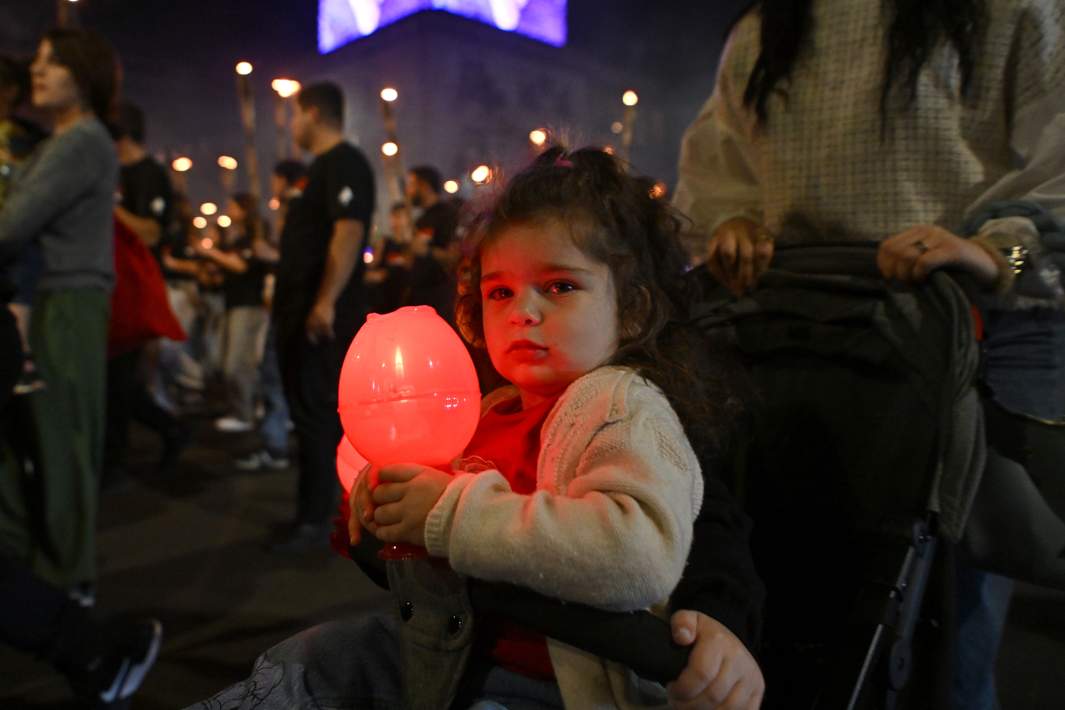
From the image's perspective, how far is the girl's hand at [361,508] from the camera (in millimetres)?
903

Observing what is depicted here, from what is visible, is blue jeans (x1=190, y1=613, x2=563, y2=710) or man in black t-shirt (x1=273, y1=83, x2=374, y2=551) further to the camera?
man in black t-shirt (x1=273, y1=83, x2=374, y2=551)

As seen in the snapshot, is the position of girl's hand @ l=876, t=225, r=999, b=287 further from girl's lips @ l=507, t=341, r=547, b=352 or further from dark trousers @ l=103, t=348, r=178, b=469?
dark trousers @ l=103, t=348, r=178, b=469

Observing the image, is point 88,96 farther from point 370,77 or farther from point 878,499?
point 370,77

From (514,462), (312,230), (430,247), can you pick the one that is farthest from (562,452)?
(430,247)

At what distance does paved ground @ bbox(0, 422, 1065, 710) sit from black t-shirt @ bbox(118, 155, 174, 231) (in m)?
1.42

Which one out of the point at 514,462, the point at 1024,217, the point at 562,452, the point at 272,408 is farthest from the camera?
the point at 272,408

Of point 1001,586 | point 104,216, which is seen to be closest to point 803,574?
point 1001,586

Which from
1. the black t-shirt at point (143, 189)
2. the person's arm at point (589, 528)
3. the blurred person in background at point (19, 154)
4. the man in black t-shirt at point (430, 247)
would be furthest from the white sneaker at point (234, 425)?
the person's arm at point (589, 528)

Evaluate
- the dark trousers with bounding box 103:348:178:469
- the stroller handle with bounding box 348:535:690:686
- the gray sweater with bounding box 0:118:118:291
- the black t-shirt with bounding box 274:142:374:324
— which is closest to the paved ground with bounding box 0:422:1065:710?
the dark trousers with bounding box 103:348:178:469

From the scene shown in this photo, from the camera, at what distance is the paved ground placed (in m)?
2.16

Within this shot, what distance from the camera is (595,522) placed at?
79 centimetres

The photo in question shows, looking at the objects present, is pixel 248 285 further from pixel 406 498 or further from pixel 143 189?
pixel 406 498

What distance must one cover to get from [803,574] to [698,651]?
15.4 inches

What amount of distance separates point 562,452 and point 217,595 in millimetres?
2351
